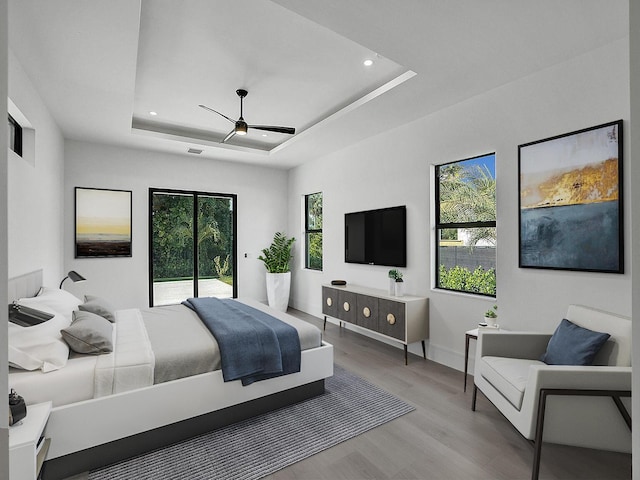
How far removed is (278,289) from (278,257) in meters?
0.58

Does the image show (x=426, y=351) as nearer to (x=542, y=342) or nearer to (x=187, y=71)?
(x=542, y=342)

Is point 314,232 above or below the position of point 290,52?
below

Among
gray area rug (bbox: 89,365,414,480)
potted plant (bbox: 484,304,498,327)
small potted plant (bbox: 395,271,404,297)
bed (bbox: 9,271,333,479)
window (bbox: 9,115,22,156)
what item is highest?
window (bbox: 9,115,22,156)

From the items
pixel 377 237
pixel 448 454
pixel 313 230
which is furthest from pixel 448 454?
pixel 313 230

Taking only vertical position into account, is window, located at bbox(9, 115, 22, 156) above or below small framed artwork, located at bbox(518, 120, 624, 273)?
above

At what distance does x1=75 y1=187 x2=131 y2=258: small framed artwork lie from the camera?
4.79 meters

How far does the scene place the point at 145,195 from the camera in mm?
5316

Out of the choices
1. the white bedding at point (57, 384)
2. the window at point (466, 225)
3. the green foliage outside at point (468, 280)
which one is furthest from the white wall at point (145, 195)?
the green foliage outside at point (468, 280)

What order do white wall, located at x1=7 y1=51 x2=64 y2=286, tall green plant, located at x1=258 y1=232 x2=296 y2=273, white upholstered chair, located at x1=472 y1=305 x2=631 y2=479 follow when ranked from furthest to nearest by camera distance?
tall green plant, located at x1=258 y1=232 x2=296 y2=273
white wall, located at x1=7 y1=51 x2=64 y2=286
white upholstered chair, located at x1=472 y1=305 x2=631 y2=479

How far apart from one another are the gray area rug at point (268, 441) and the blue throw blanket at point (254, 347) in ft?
1.10

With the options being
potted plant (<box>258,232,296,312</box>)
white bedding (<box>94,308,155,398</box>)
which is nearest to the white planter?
potted plant (<box>258,232,296,312</box>)

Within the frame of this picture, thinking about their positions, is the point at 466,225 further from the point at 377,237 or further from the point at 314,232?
the point at 314,232

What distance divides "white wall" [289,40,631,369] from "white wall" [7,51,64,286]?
363cm

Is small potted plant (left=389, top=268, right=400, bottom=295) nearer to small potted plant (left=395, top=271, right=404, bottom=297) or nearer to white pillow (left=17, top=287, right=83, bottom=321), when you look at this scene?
small potted plant (left=395, top=271, right=404, bottom=297)
